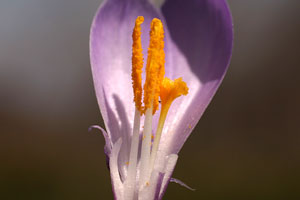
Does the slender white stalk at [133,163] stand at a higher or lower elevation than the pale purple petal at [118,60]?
lower

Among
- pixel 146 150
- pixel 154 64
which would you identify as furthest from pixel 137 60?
pixel 146 150

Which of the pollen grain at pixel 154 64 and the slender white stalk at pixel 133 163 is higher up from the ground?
the pollen grain at pixel 154 64

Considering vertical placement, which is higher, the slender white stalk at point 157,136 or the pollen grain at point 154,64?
the pollen grain at point 154,64

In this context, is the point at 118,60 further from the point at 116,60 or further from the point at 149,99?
the point at 149,99

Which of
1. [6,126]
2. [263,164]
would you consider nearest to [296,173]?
[263,164]

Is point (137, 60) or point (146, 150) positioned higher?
point (137, 60)

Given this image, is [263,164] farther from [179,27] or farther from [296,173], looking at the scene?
[179,27]

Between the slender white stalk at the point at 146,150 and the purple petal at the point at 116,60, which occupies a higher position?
the purple petal at the point at 116,60
